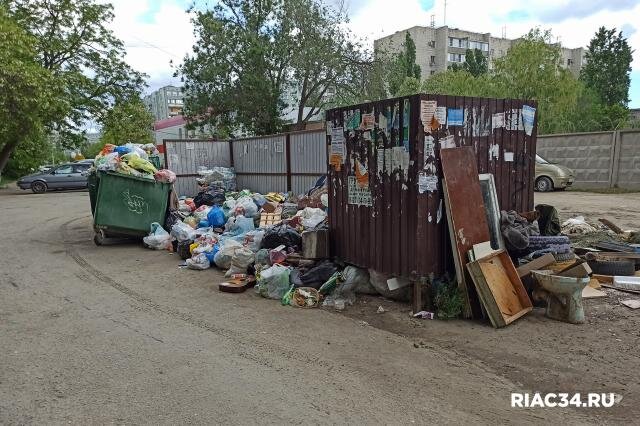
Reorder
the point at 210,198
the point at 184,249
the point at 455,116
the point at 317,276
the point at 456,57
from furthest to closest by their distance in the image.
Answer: the point at 456,57, the point at 210,198, the point at 184,249, the point at 317,276, the point at 455,116

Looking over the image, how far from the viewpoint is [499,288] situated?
15.0 feet

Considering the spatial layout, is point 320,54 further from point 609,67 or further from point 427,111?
point 609,67

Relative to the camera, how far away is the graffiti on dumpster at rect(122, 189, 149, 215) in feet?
29.2

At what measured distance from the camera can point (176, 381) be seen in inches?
136

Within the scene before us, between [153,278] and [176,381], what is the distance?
3.58 metres

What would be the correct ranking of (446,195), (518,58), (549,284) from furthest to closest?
1. (518,58)
2. (446,195)
3. (549,284)

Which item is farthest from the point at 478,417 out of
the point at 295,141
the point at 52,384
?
the point at 295,141

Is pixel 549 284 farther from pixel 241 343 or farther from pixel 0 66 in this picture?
pixel 0 66

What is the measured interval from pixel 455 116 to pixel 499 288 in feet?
6.16

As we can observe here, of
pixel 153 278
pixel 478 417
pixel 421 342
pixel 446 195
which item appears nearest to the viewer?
pixel 478 417

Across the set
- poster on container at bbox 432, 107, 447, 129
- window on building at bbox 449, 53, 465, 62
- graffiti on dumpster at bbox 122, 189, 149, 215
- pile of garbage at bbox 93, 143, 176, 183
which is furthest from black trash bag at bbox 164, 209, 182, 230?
window on building at bbox 449, 53, 465, 62

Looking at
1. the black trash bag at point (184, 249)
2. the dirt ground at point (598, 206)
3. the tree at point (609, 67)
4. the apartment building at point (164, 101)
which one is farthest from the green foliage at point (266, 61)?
the apartment building at point (164, 101)

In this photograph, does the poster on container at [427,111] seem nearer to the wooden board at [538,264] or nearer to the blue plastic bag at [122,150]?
the wooden board at [538,264]

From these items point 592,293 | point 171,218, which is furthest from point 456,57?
point 592,293
